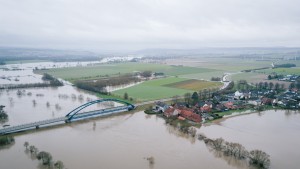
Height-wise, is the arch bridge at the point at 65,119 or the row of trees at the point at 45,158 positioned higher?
the arch bridge at the point at 65,119

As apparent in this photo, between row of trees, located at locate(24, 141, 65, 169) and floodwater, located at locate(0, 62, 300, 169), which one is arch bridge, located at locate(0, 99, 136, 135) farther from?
row of trees, located at locate(24, 141, 65, 169)

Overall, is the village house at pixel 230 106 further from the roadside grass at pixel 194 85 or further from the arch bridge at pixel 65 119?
the roadside grass at pixel 194 85

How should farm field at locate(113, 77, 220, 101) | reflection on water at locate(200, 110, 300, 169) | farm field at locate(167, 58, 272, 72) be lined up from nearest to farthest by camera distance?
reflection on water at locate(200, 110, 300, 169) < farm field at locate(113, 77, 220, 101) < farm field at locate(167, 58, 272, 72)

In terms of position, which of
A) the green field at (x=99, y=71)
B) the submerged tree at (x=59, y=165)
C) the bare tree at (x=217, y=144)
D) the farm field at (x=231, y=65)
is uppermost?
the farm field at (x=231, y=65)

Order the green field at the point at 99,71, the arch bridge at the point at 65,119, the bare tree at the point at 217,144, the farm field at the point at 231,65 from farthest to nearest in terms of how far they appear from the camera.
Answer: the farm field at the point at 231,65 < the green field at the point at 99,71 < the arch bridge at the point at 65,119 < the bare tree at the point at 217,144

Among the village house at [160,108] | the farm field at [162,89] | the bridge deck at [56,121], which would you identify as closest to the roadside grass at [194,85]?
the farm field at [162,89]

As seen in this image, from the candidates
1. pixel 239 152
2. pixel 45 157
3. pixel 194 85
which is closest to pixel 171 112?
pixel 239 152

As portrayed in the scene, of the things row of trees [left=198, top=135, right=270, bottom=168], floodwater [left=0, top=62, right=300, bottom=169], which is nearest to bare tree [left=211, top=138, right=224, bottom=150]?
row of trees [left=198, top=135, right=270, bottom=168]
